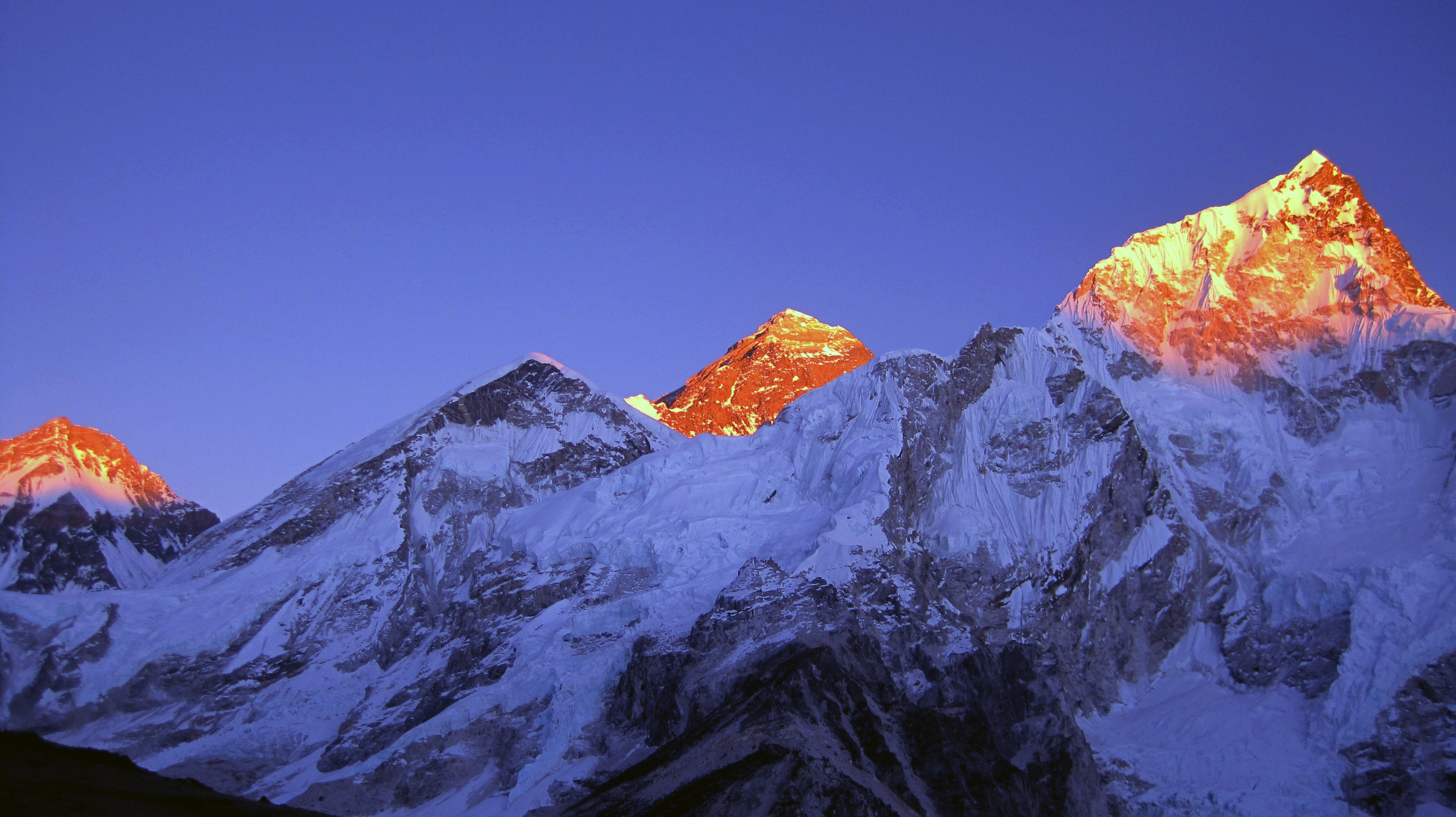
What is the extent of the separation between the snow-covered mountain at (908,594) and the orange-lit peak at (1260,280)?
0.45 metres

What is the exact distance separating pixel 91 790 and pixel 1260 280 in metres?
148

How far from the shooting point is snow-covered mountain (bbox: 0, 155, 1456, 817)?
127500 millimetres

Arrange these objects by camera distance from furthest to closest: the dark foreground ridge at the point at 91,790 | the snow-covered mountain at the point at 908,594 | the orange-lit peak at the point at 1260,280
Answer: the orange-lit peak at the point at 1260,280 < the snow-covered mountain at the point at 908,594 < the dark foreground ridge at the point at 91,790

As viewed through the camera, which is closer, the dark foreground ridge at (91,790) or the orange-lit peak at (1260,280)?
the dark foreground ridge at (91,790)

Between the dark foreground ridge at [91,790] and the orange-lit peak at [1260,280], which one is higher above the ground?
the orange-lit peak at [1260,280]

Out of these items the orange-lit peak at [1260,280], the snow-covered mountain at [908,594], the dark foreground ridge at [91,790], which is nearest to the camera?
the dark foreground ridge at [91,790]

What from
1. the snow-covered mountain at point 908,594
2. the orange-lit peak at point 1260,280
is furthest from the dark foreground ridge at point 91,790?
the orange-lit peak at point 1260,280

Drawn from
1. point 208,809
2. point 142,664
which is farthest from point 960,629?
point 142,664

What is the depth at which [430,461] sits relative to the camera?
18700 centimetres

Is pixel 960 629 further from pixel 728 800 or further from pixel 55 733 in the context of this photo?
pixel 55 733

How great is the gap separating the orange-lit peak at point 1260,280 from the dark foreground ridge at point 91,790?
411 ft

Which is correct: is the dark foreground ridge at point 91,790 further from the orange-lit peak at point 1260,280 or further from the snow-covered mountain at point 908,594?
the orange-lit peak at point 1260,280

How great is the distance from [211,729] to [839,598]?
6924 centimetres

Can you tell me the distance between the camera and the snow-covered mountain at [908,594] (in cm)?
12750
